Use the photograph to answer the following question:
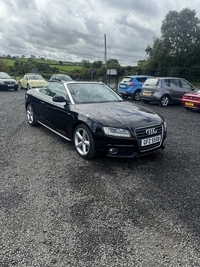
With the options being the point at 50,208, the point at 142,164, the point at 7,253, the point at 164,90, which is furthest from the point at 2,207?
the point at 164,90

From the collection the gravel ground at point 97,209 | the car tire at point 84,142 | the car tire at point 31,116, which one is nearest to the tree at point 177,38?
the car tire at point 31,116

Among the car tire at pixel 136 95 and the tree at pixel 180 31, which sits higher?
the tree at pixel 180 31

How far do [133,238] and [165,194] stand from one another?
0.98 meters

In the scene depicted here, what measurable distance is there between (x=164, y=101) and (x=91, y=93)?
299 inches

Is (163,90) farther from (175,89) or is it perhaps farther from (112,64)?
(112,64)

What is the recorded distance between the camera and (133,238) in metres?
2.10

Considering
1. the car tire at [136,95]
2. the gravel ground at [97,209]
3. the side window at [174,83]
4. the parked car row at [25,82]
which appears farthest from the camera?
the parked car row at [25,82]

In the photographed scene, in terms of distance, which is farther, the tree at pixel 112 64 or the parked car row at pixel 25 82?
the tree at pixel 112 64

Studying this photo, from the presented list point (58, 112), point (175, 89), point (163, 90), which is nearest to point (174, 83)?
point (175, 89)

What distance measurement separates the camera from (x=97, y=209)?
254 centimetres

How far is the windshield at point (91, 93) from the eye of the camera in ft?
14.8

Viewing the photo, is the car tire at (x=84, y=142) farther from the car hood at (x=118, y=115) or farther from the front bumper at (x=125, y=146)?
the car hood at (x=118, y=115)

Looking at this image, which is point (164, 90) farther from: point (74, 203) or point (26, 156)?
point (74, 203)

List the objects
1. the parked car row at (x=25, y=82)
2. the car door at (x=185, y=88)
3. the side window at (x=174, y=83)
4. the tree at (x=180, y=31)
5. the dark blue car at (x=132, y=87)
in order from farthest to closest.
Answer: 1. the tree at (x=180, y=31)
2. the parked car row at (x=25, y=82)
3. the dark blue car at (x=132, y=87)
4. the car door at (x=185, y=88)
5. the side window at (x=174, y=83)
